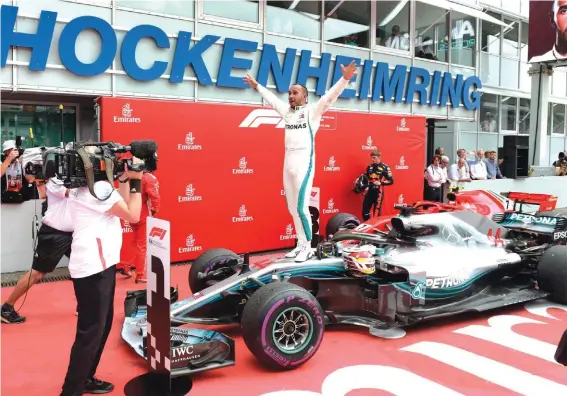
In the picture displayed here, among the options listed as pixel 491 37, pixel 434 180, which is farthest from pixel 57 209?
pixel 491 37

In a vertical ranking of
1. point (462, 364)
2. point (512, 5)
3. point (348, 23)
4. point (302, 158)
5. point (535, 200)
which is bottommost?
point (462, 364)

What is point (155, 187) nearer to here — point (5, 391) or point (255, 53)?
point (5, 391)

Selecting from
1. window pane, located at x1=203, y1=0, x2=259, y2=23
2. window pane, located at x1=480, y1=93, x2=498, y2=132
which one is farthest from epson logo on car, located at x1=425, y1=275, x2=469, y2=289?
window pane, located at x1=480, y1=93, x2=498, y2=132

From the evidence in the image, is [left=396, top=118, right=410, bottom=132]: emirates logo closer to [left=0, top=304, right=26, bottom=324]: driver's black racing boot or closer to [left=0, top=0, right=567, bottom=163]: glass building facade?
[left=0, top=0, right=567, bottom=163]: glass building facade

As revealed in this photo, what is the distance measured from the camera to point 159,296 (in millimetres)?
3381

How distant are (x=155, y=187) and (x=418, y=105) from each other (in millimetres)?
8760

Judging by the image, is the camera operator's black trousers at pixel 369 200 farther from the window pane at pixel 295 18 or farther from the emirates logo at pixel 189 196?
the window pane at pixel 295 18

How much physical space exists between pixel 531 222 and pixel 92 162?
17.0ft

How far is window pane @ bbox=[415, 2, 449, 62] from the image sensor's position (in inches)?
551

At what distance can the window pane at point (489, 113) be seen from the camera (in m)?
18.3

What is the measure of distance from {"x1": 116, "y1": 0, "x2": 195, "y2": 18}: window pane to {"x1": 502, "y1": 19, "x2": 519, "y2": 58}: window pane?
12566 mm

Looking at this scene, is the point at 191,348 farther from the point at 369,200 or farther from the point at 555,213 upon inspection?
the point at 369,200

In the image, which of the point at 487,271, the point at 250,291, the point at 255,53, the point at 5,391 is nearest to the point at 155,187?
the point at 250,291

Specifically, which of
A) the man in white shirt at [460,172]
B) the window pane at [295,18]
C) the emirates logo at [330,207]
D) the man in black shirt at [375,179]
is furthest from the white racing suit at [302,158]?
the man in white shirt at [460,172]
